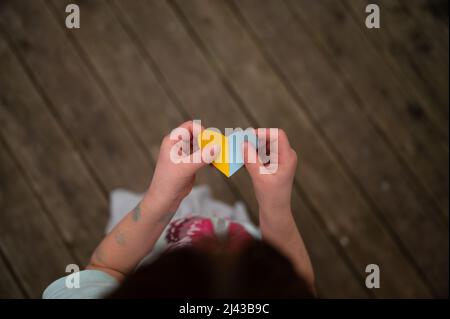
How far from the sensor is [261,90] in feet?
4.08

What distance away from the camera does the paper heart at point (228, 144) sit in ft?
2.10

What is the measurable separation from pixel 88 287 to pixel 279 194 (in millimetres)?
431

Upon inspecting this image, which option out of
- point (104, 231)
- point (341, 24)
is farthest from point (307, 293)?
point (341, 24)

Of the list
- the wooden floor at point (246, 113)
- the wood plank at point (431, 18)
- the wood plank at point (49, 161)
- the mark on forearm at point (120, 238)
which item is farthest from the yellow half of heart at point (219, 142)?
the wood plank at point (431, 18)

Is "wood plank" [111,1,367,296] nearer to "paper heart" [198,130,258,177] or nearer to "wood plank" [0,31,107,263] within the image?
"wood plank" [0,31,107,263]

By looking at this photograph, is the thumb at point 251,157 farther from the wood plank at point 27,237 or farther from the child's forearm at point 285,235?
the wood plank at point 27,237

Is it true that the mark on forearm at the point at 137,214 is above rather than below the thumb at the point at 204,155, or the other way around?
below

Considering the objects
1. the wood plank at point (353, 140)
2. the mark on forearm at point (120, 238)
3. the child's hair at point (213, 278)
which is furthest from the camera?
the wood plank at point (353, 140)

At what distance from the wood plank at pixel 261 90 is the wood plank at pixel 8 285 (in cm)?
95

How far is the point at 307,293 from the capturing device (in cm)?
59

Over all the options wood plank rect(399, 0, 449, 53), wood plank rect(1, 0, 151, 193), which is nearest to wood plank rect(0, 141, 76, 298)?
wood plank rect(1, 0, 151, 193)

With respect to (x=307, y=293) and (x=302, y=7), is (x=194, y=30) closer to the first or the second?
(x=302, y=7)

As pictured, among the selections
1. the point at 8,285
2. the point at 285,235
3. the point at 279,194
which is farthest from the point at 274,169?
the point at 8,285

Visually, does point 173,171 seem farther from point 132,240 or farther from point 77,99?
point 77,99
